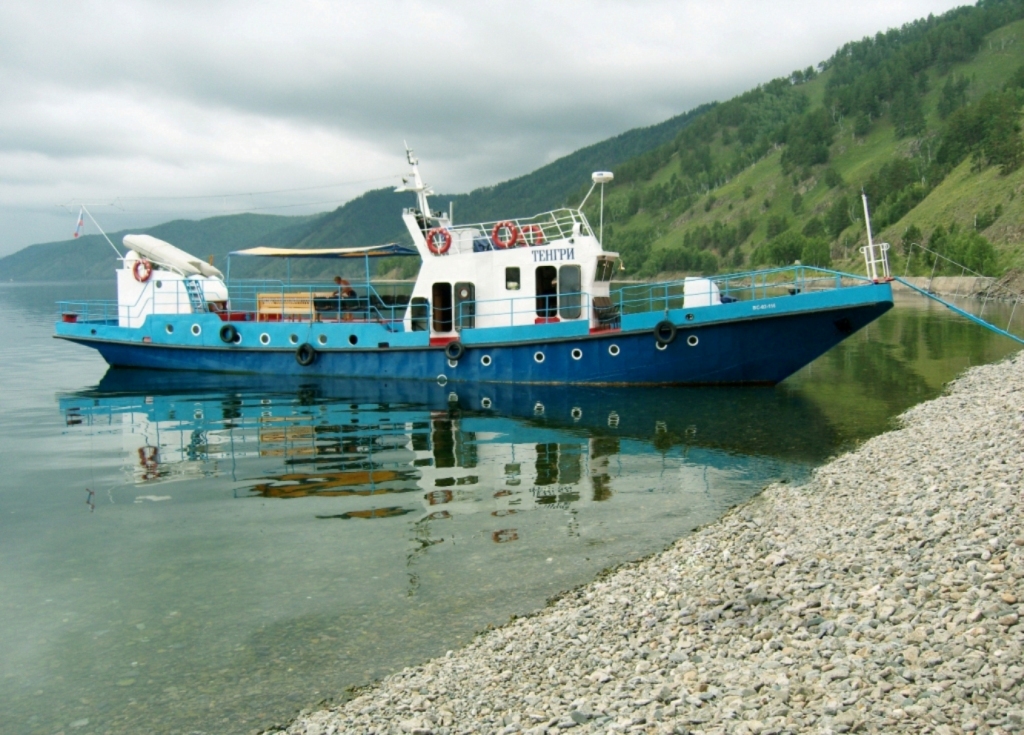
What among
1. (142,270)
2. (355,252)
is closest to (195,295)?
(142,270)

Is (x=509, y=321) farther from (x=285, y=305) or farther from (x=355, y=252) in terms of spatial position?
(x=285, y=305)

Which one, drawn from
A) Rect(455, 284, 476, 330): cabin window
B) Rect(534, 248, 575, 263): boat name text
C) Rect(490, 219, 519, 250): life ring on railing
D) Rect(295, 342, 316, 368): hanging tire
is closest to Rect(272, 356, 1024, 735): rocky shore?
Rect(534, 248, 575, 263): boat name text

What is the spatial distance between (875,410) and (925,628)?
13.5m

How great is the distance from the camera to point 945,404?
55.2ft

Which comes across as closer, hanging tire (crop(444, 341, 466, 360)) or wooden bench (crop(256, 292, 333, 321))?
hanging tire (crop(444, 341, 466, 360))

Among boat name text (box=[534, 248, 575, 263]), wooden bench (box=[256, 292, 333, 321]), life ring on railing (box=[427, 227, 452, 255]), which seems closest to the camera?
boat name text (box=[534, 248, 575, 263])

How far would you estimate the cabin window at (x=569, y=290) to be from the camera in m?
21.0

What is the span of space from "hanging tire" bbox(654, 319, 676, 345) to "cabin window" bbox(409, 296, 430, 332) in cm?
631

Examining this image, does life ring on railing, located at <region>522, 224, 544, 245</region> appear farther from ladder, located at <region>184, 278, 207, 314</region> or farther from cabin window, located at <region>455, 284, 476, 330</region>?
ladder, located at <region>184, 278, 207, 314</region>

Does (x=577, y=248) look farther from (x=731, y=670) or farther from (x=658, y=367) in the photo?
(x=731, y=670)

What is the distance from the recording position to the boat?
19.4 meters

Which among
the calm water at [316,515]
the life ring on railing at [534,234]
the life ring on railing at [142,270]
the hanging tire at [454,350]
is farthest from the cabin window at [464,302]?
the life ring on railing at [142,270]

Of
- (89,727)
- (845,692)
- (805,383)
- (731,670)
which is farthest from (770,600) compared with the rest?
(805,383)

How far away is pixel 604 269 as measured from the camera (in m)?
21.4
